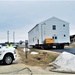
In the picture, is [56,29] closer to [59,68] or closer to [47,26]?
[47,26]

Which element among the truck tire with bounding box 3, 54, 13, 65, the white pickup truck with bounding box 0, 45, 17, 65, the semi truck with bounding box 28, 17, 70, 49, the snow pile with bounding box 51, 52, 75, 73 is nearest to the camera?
the snow pile with bounding box 51, 52, 75, 73

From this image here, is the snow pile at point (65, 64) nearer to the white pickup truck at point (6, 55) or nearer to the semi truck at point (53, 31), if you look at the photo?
the white pickup truck at point (6, 55)

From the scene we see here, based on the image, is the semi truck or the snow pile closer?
the snow pile

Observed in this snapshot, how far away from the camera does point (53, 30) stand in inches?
2195

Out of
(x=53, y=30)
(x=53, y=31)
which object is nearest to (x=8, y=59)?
(x=53, y=30)

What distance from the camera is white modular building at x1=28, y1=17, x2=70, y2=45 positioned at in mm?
54500

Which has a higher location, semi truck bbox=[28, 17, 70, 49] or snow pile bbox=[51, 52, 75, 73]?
semi truck bbox=[28, 17, 70, 49]

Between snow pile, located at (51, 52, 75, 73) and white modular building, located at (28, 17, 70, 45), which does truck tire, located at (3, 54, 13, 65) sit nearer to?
snow pile, located at (51, 52, 75, 73)

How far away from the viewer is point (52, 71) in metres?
14.0

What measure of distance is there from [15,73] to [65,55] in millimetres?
4405

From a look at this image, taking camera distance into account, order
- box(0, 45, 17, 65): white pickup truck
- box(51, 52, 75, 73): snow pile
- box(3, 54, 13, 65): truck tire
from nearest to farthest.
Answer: box(51, 52, 75, 73): snow pile < box(0, 45, 17, 65): white pickup truck < box(3, 54, 13, 65): truck tire

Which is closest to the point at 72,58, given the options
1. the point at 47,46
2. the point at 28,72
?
the point at 28,72

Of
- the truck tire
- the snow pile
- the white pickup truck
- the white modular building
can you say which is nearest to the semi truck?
the white modular building

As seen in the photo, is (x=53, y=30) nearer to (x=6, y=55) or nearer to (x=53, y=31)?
(x=53, y=31)
